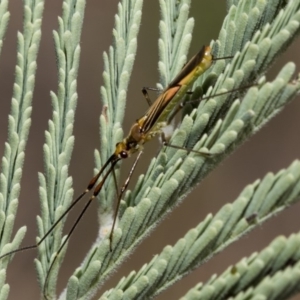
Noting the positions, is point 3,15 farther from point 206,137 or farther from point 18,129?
point 206,137

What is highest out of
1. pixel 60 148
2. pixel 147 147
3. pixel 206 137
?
pixel 147 147

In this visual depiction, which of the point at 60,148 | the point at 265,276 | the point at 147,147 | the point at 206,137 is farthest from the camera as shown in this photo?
the point at 147,147

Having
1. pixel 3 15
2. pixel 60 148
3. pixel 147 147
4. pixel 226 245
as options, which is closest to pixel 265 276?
pixel 226 245

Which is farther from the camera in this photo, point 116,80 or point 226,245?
point 116,80

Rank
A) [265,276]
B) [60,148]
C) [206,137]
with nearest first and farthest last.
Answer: [265,276] < [206,137] < [60,148]

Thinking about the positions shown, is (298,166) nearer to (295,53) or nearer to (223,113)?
(223,113)

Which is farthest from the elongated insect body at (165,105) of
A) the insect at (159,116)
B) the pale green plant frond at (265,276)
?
the pale green plant frond at (265,276)

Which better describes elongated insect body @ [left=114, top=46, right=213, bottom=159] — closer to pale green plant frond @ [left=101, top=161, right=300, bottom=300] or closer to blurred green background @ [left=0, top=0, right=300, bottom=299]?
pale green plant frond @ [left=101, top=161, right=300, bottom=300]

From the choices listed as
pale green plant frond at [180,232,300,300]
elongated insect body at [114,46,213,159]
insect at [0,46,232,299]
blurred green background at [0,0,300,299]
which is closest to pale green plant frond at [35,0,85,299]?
insect at [0,46,232,299]
